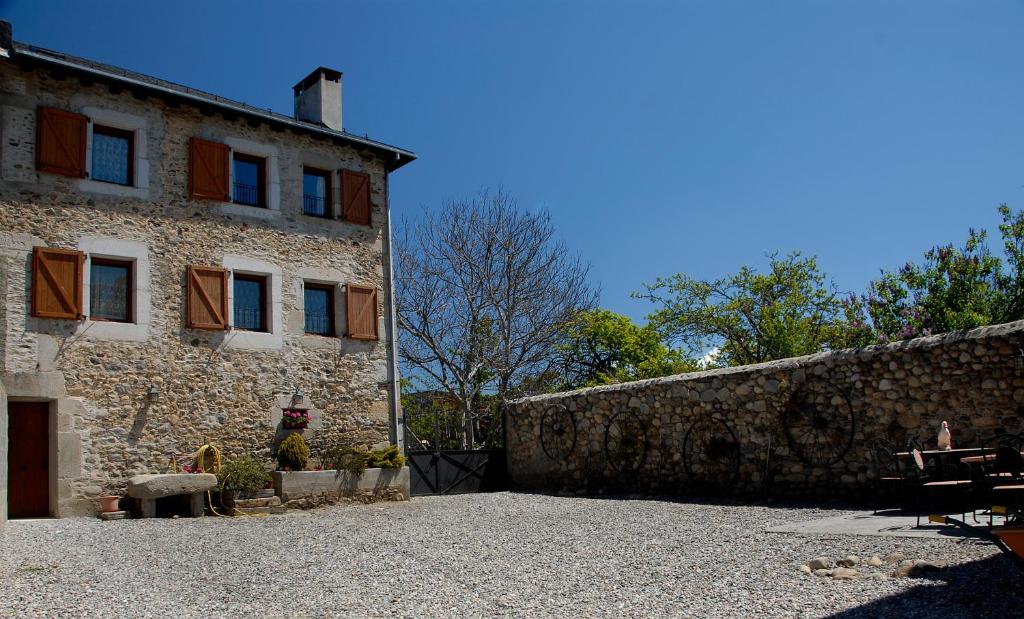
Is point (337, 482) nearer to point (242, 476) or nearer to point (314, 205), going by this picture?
point (242, 476)

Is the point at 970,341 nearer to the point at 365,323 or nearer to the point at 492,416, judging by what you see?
the point at 365,323

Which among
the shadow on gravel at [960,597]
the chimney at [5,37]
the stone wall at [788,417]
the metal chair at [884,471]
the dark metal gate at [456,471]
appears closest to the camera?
the shadow on gravel at [960,597]

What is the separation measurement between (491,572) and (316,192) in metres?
9.43

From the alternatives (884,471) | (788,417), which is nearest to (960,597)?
(884,471)

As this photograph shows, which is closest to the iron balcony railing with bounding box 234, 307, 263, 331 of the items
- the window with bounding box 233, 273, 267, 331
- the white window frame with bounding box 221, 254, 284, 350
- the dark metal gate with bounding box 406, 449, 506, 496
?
the window with bounding box 233, 273, 267, 331

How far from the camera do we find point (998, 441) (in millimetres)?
8055

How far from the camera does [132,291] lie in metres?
11.1

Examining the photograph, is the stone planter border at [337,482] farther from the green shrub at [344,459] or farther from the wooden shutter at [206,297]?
the wooden shutter at [206,297]

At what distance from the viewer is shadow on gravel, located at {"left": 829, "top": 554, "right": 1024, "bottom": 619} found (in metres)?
3.88

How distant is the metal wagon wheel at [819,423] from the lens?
945cm

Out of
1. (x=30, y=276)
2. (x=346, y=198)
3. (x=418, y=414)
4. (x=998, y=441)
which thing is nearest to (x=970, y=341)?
(x=998, y=441)

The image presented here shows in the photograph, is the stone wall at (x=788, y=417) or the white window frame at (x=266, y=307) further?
the white window frame at (x=266, y=307)

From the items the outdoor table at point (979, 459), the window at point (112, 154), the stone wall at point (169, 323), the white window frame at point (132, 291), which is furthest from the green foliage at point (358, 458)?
the outdoor table at point (979, 459)

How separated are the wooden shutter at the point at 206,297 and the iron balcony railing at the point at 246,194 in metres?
1.34
